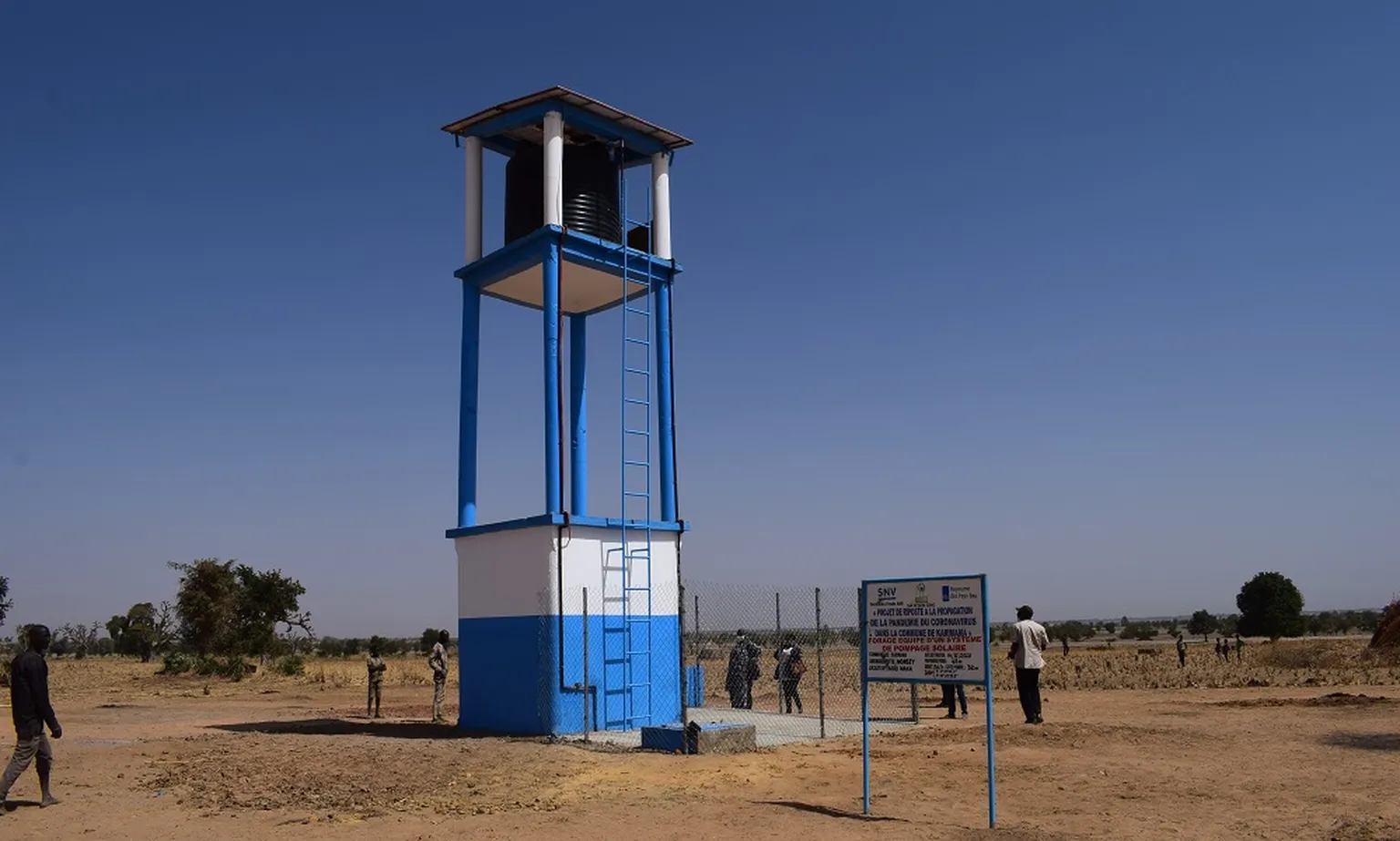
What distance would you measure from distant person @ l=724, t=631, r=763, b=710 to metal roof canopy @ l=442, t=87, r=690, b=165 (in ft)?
31.4

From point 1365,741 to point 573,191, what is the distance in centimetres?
1479

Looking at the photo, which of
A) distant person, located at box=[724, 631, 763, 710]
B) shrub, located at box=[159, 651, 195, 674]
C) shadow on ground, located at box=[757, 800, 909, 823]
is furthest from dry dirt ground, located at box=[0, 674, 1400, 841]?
shrub, located at box=[159, 651, 195, 674]

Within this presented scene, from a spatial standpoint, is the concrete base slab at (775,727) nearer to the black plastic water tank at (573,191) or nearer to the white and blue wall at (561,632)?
the white and blue wall at (561,632)

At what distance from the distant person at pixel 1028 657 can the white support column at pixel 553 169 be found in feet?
32.6

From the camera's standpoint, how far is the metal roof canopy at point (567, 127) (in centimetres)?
1992

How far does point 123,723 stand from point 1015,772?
18372 millimetres

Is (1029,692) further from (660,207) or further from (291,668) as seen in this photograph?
(291,668)

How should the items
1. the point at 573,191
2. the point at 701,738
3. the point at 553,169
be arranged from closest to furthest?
the point at 701,738 → the point at 553,169 → the point at 573,191

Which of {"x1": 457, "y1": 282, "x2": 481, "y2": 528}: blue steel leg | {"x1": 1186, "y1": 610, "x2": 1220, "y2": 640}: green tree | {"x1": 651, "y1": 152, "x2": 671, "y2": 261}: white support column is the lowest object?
{"x1": 1186, "y1": 610, "x2": 1220, "y2": 640}: green tree

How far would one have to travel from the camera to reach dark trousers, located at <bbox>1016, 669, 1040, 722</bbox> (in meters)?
17.8

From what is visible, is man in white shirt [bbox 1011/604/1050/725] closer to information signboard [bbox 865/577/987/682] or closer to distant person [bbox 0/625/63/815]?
information signboard [bbox 865/577/987/682]

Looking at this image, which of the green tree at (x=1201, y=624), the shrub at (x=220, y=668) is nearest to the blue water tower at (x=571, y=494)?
the shrub at (x=220, y=668)

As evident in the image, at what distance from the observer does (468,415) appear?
20.1 meters

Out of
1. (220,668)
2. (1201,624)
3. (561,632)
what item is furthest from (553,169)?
(1201,624)
